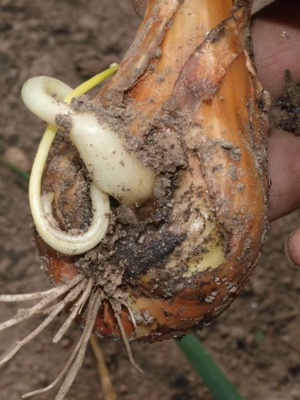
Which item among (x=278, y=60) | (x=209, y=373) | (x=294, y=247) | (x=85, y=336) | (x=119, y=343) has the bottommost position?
(x=119, y=343)

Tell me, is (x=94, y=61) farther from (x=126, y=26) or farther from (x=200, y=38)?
(x=200, y=38)

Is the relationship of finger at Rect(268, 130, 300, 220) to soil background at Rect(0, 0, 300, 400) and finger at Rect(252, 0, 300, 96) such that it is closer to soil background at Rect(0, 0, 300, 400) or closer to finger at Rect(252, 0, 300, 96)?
finger at Rect(252, 0, 300, 96)

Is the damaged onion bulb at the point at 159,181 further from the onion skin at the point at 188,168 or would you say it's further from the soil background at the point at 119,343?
the soil background at the point at 119,343

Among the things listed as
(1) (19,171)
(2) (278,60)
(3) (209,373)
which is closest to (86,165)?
(3) (209,373)

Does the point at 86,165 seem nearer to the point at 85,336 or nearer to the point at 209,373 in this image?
the point at 85,336

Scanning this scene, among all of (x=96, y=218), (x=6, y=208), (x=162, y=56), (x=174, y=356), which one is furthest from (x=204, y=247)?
(x=6, y=208)
